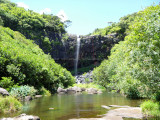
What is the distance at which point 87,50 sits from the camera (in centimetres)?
7231

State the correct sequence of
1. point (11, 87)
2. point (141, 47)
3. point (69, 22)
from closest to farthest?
point (141, 47)
point (11, 87)
point (69, 22)

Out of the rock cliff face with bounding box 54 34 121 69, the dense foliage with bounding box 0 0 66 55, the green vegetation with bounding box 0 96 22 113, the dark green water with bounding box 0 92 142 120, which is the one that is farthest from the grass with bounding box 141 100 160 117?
the rock cliff face with bounding box 54 34 121 69

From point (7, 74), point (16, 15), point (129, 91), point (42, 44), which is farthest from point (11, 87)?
point (16, 15)

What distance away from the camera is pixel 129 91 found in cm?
2377

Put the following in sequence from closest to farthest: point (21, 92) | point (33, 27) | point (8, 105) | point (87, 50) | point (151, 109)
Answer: point (151, 109) → point (8, 105) → point (21, 92) → point (33, 27) → point (87, 50)

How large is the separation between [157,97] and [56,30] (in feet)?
206

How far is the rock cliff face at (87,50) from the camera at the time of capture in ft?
234

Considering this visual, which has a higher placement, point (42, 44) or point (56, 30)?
point (56, 30)

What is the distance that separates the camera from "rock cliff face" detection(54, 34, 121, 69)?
7119 centimetres

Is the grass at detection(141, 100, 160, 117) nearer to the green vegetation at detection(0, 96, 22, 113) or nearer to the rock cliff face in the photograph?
the green vegetation at detection(0, 96, 22, 113)

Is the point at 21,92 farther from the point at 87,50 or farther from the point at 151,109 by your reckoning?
→ the point at 87,50

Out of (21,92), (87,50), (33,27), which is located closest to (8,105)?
(21,92)

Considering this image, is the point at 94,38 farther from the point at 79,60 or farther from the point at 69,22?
the point at 69,22

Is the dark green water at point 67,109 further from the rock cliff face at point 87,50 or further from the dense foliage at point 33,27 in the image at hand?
the rock cliff face at point 87,50
